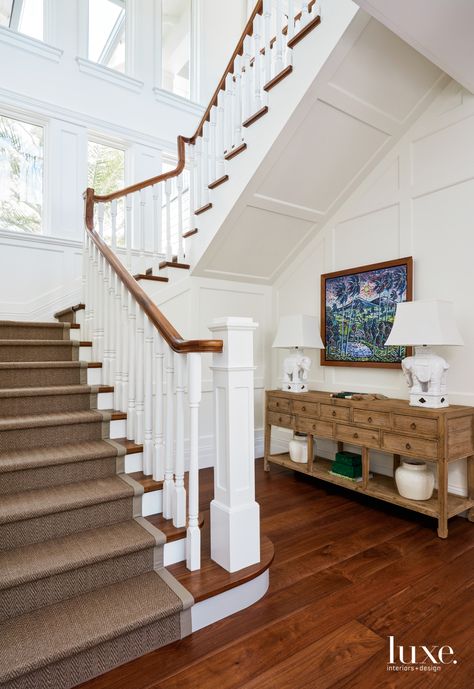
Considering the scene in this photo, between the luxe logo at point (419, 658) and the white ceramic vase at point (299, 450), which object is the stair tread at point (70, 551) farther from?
the white ceramic vase at point (299, 450)

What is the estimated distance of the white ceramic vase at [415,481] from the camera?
107 inches

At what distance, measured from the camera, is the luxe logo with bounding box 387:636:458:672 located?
1.50 m

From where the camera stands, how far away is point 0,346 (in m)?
2.82

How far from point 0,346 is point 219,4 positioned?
5485mm

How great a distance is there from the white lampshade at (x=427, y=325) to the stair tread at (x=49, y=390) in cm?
203

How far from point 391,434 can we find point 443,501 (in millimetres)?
508

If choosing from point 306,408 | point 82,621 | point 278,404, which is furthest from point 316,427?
point 82,621

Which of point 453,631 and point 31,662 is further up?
point 31,662

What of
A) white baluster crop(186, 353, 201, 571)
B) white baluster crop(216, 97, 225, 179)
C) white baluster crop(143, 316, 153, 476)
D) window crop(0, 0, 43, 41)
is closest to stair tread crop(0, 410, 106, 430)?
white baluster crop(143, 316, 153, 476)

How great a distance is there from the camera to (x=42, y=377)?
2719 mm

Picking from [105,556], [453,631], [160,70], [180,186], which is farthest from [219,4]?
[453,631]

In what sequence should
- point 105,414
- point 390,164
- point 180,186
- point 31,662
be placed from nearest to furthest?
point 31,662
point 105,414
point 390,164
point 180,186

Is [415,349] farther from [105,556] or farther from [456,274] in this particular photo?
[105,556]

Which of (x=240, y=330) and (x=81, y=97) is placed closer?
(x=240, y=330)
